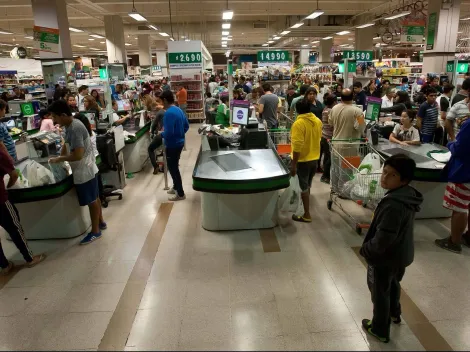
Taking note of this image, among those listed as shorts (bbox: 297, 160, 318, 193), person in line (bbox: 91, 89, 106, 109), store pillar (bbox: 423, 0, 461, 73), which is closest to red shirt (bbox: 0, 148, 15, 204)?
shorts (bbox: 297, 160, 318, 193)

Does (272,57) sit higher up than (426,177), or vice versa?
(272,57)

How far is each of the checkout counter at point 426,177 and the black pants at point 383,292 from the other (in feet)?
6.86

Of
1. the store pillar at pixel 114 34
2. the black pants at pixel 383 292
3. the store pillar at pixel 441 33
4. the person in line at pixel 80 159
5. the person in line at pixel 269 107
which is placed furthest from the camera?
the store pillar at pixel 114 34

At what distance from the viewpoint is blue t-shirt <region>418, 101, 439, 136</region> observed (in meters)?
6.62

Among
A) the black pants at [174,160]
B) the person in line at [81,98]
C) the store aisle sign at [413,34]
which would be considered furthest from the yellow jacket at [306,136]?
the store aisle sign at [413,34]

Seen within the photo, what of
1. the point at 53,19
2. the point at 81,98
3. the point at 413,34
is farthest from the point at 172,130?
the point at 413,34

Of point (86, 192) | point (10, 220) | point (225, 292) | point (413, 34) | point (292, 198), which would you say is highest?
point (413, 34)

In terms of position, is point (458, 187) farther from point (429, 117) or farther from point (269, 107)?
point (269, 107)

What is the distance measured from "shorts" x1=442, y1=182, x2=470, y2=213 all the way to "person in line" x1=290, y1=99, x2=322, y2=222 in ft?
4.90

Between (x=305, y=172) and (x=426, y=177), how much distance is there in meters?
1.39

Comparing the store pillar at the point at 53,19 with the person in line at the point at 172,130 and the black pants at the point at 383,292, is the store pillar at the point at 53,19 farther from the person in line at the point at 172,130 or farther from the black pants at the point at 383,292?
the black pants at the point at 383,292

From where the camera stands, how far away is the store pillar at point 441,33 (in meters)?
12.4

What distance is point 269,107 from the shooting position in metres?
7.99

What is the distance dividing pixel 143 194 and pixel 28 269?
2.46 meters
